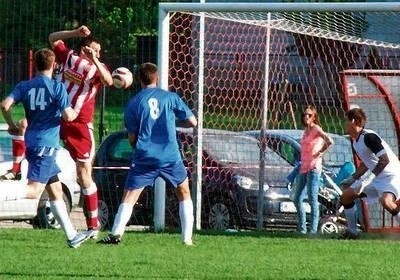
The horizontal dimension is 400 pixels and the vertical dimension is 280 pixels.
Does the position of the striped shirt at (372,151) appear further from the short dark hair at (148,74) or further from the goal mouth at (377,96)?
the short dark hair at (148,74)

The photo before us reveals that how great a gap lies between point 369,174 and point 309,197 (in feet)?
4.24

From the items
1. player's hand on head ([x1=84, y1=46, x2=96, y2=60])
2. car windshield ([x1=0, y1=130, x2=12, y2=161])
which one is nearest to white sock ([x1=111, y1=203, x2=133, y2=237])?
player's hand on head ([x1=84, y1=46, x2=96, y2=60])

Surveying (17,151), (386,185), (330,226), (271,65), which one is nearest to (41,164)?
(17,151)

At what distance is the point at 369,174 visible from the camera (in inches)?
657

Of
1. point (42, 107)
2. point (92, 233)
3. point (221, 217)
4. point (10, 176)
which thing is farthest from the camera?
point (221, 217)

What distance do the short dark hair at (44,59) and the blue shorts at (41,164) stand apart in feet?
2.86

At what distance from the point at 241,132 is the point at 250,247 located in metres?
4.77

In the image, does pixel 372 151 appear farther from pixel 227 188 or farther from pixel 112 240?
pixel 112 240

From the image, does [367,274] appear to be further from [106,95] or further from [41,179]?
[106,95]

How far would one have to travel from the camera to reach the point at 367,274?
11.9 meters

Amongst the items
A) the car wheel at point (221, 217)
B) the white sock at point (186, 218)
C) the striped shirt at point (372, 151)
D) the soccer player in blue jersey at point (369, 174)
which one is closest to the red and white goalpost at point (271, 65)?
the car wheel at point (221, 217)

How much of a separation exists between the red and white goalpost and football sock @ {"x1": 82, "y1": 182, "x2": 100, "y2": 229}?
8.91ft

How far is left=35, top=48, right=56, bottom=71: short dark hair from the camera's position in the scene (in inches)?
551

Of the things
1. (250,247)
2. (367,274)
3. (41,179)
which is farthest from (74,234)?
(367,274)
